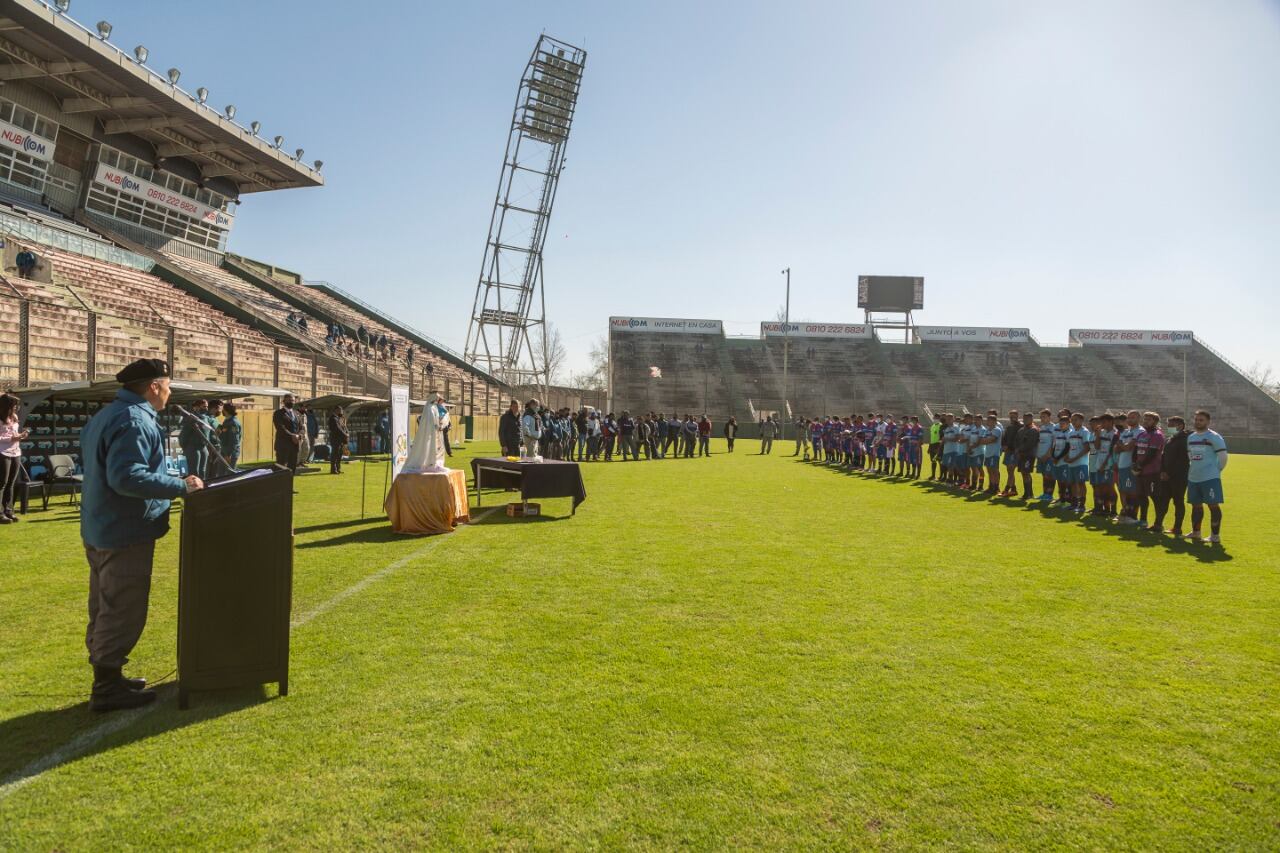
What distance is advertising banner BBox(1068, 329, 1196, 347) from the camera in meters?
61.8

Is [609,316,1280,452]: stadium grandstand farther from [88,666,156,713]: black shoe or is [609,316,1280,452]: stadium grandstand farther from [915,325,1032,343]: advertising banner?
[88,666,156,713]: black shoe

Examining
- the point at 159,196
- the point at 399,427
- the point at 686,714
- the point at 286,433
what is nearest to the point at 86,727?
the point at 686,714

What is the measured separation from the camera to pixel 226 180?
126ft

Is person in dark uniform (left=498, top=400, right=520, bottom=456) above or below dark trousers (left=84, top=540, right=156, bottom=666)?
above

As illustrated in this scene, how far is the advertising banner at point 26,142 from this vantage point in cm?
2694

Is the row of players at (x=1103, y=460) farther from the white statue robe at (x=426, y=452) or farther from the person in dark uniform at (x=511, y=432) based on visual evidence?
the person in dark uniform at (x=511, y=432)

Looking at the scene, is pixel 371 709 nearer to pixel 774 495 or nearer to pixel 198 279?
pixel 774 495

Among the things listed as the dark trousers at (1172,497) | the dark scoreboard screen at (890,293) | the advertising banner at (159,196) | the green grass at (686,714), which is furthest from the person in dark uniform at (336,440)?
the dark scoreboard screen at (890,293)

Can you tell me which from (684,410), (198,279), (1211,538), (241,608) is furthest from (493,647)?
(684,410)

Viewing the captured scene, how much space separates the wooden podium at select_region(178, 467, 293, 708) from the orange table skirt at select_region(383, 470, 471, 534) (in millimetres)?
5238

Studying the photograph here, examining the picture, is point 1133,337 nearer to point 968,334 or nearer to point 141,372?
point 968,334

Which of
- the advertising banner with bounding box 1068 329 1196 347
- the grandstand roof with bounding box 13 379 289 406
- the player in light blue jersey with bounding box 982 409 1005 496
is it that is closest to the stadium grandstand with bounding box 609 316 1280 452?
the advertising banner with bounding box 1068 329 1196 347

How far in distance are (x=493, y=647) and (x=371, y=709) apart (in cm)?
109

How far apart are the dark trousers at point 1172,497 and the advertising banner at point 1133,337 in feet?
200
